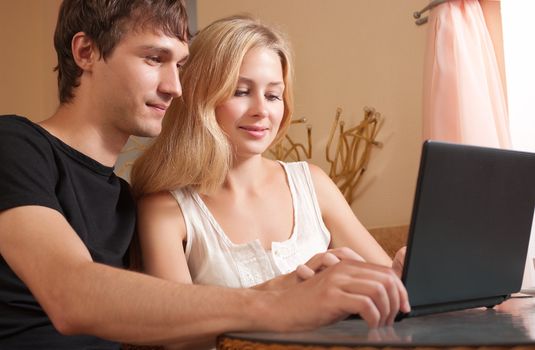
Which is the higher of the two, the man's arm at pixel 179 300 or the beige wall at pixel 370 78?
the beige wall at pixel 370 78

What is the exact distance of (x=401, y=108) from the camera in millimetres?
2822

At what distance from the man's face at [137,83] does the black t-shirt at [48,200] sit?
0.37 feet

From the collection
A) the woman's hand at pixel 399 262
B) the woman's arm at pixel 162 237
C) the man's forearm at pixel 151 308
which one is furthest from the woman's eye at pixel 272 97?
the man's forearm at pixel 151 308

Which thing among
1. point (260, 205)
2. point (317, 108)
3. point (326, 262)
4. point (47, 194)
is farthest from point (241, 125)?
point (317, 108)

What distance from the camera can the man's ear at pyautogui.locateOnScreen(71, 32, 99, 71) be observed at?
1.75m

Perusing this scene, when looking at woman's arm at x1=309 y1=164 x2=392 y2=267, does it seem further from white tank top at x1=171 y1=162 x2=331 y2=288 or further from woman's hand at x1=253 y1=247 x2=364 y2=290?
woman's hand at x1=253 y1=247 x2=364 y2=290

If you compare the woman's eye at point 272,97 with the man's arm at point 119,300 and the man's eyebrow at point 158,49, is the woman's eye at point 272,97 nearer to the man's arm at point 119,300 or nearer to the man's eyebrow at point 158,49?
the man's eyebrow at point 158,49

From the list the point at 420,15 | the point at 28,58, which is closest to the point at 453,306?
the point at 420,15

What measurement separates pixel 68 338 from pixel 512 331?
2.60 feet

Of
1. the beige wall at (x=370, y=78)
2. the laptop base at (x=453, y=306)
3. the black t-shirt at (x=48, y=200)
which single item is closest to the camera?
the laptop base at (x=453, y=306)

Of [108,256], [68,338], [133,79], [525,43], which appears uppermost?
[525,43]

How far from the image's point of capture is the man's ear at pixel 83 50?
175 centimetres

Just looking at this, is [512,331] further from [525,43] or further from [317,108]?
[317,108]

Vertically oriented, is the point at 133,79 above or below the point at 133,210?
above
